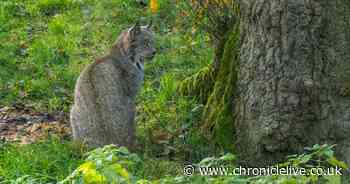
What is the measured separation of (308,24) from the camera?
4.88m

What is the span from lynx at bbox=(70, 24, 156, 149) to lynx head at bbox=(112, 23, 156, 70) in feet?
0.50

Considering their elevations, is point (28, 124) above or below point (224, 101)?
below

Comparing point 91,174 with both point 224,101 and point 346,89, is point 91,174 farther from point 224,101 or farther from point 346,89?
point 224,101

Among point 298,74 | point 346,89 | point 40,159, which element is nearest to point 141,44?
point 40,159

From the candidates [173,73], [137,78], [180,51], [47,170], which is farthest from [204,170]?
[180,51]

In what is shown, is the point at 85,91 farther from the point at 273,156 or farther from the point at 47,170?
→ the point at 273,156

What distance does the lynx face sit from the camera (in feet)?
21.1

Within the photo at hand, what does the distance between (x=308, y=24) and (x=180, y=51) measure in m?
3.19

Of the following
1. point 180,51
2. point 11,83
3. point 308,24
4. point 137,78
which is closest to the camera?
point 308,24

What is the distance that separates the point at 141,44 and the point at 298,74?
75.9 inches

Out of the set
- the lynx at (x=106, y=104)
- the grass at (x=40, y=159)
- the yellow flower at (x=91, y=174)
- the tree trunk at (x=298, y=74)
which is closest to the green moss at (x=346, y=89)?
Answer: the tree trunk at (x=298, y=74)

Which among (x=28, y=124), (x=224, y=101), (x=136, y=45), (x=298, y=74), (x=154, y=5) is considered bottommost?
(x=28, y=124)

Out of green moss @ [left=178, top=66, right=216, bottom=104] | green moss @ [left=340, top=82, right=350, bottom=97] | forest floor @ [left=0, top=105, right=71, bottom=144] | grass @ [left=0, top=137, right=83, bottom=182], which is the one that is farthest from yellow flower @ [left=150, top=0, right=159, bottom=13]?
green moss @ [left=340, top=82, right=350, bottom=97]

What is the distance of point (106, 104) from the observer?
18.7 feet
